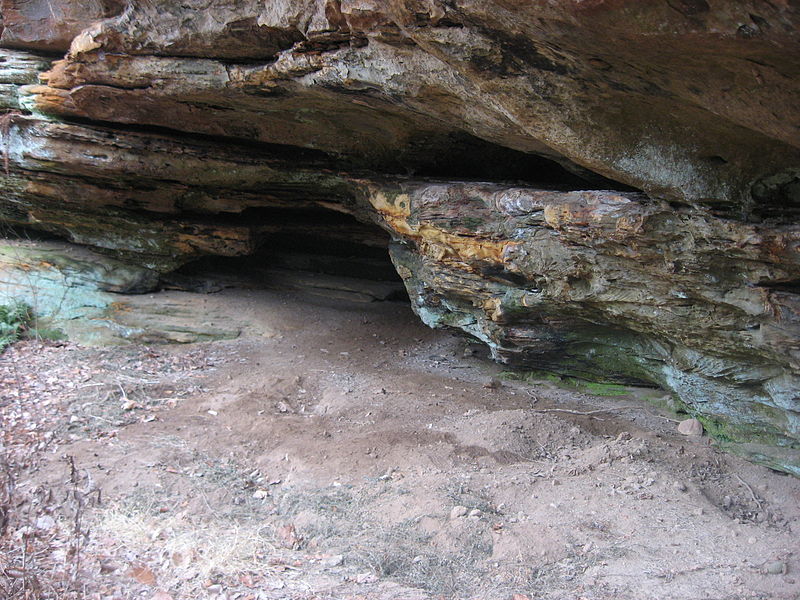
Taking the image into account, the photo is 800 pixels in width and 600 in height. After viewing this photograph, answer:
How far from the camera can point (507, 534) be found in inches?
179

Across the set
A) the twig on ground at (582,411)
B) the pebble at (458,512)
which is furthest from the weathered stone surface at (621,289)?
the pebble at (458,512)

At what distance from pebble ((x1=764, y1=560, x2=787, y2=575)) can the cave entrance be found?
7.01m

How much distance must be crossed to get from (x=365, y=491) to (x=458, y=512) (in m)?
0.90

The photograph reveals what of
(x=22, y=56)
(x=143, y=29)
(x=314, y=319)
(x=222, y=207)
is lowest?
(x=314, y=319)

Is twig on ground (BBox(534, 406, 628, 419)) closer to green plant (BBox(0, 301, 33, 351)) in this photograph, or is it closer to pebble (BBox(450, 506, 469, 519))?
pebble (BBox(450, 506, 469, 519))

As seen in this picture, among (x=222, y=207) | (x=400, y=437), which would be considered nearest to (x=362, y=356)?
(x=400, y=437)

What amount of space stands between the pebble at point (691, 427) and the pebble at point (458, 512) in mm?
2513

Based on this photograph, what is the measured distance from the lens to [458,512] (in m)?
4.79

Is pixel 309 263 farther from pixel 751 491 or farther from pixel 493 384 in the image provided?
pixel 751 491

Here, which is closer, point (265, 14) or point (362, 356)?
point (265, 14)

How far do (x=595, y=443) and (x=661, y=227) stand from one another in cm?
233

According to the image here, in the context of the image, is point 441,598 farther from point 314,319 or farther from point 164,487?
point 314,319

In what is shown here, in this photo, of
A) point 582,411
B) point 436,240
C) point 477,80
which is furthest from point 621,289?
point 477,80

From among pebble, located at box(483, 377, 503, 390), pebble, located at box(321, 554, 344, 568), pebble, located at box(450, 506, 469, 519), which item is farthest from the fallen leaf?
pebble, located at box(483, 377, 503, 390)
